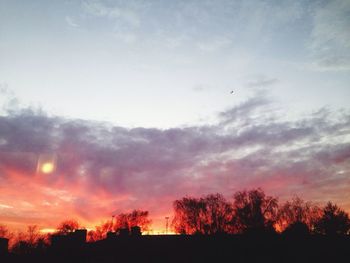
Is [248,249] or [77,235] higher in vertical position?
[77,235]

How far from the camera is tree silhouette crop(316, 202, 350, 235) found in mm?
73312

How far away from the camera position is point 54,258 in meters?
38.6

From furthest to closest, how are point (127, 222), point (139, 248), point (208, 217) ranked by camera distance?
point (127, 222), point (208, 217), point (139, 248)

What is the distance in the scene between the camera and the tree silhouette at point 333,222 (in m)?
73.3

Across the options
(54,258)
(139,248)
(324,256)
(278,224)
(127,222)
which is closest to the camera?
(324,256)

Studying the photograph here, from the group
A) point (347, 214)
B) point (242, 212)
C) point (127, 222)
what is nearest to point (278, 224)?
point (242, 212)

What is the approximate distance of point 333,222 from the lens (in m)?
74.0

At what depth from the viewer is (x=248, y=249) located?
30.6m

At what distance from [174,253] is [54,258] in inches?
628

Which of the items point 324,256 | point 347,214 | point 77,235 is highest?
point 347,214

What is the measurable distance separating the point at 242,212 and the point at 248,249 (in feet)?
155

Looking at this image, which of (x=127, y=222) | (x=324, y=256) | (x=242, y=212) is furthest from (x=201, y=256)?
(x=127, y=222)

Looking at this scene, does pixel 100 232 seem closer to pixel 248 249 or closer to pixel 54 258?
pixel 54 258

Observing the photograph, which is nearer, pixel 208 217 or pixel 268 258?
pixel 268 258
